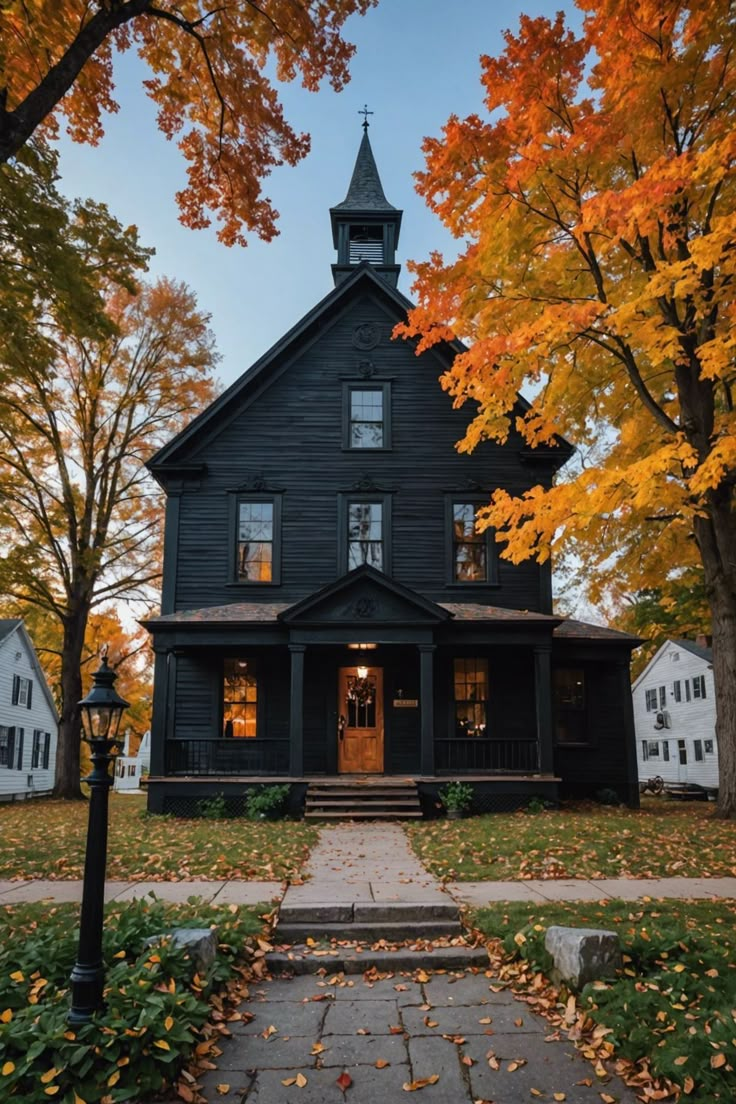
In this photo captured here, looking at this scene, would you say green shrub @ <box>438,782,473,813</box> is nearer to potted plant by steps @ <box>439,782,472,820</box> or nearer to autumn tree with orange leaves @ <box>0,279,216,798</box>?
potted plant by steps @ <box>439,782,472,820</box>

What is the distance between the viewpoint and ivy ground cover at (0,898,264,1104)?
3.60 meters

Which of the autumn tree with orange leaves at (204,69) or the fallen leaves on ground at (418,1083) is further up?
the autumn tree with orange leaves at (204,69)

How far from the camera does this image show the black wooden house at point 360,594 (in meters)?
14.6

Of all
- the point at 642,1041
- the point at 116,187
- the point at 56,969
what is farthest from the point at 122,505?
the point at 642,1041

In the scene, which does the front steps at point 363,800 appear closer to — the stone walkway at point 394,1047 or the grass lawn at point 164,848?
the grass lawn at point 164,848

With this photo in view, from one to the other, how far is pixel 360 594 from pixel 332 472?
11.5 feet

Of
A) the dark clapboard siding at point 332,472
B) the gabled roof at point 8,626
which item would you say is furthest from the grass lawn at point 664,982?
the gabled roof at point 8,626

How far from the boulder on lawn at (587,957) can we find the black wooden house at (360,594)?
9352 mm

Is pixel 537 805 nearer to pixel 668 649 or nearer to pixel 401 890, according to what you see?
pixel 401 890

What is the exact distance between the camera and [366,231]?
787 inches

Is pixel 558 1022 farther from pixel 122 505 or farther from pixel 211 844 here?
pixel 122 505

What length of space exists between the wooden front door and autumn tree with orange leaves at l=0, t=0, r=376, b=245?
9692 millimetres

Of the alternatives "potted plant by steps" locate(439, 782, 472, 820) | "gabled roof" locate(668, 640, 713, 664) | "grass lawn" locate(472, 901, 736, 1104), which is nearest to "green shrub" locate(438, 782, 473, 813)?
"potted plant by steps" locate(439, 782, 472, 820)

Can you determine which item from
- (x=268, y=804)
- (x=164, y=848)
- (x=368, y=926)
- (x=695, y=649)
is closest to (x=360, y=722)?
(x=268, y=804)
